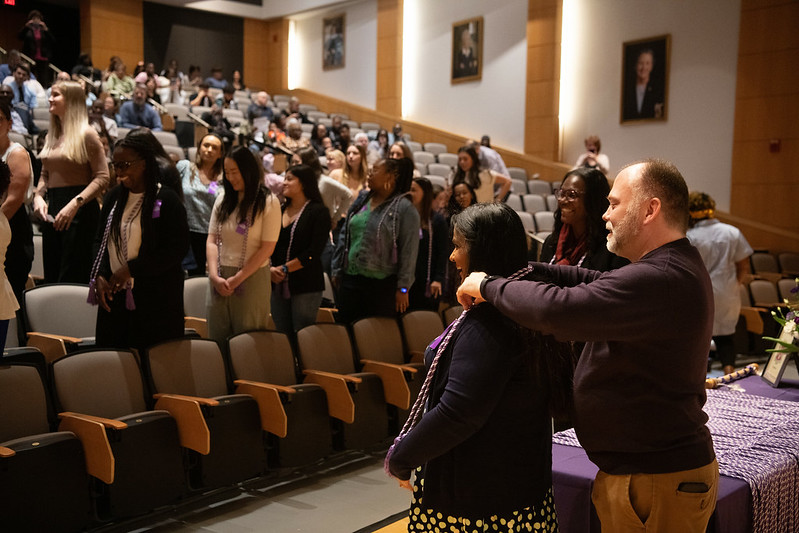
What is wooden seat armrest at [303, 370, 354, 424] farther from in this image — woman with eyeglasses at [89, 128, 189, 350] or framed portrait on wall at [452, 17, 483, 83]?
framed portrait on wall at [452, 17, 483, 83]

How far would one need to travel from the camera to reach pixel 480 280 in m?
1.60

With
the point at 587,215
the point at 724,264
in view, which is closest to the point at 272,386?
the point at 587,215

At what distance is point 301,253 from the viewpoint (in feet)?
14.1

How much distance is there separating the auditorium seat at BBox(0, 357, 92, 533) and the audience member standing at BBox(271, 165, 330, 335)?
60.7 inches

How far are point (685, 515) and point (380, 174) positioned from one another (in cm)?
289

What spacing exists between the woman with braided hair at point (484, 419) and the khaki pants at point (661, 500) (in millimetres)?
155

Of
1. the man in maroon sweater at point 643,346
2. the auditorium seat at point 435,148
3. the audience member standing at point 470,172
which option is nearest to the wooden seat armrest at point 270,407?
the man in maroon sweater at point 643,346

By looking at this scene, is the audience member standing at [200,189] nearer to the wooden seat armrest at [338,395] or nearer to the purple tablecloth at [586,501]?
the wooden seat armrest at [338,395]

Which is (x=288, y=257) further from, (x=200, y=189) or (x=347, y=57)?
(x=347, y=57)

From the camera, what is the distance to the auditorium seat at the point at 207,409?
10.6ft

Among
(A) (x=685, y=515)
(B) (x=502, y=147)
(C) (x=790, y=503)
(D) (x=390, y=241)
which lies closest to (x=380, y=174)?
(D) (x=390, y=241)

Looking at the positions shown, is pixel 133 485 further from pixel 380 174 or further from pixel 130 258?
pixel 380 174

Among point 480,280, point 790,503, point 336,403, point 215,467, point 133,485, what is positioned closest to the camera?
point 480,280

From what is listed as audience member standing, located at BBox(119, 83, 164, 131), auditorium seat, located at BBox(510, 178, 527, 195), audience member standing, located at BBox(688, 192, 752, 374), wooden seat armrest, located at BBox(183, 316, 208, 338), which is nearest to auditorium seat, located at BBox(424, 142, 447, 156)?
auditorium seat, located at BBox(510, 178, 527, 195)
